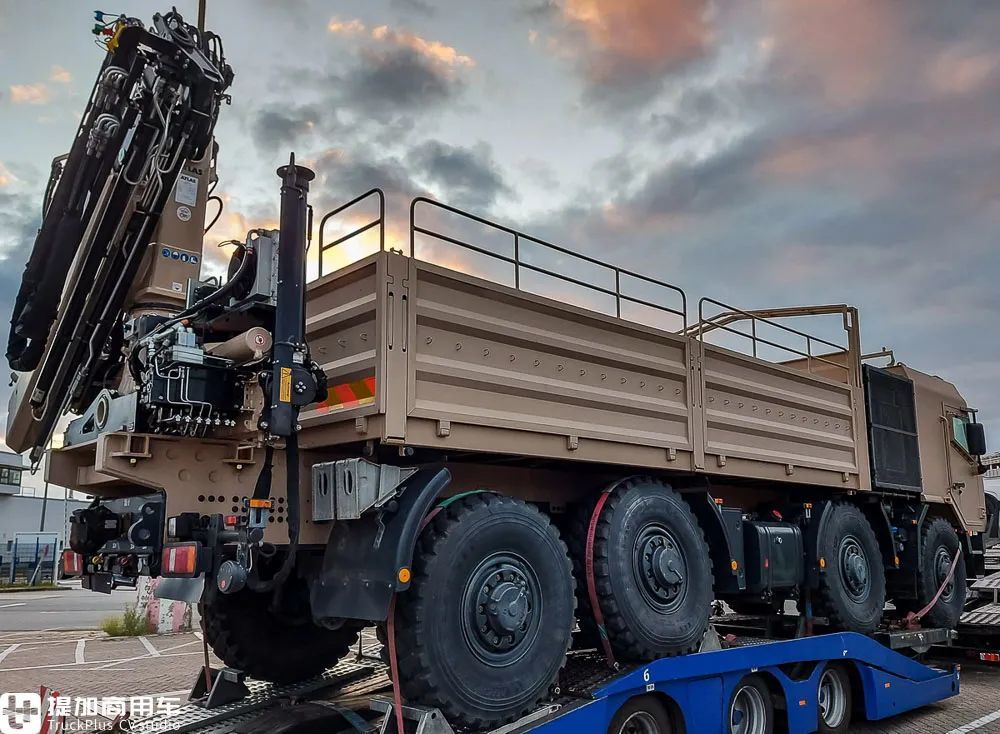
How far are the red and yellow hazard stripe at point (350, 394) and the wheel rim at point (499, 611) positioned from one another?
1.11 meters

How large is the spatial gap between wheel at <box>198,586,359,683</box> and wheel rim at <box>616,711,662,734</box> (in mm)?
1851

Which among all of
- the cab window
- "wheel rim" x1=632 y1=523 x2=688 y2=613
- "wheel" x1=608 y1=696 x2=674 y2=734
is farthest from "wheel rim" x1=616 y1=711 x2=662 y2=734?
the cab window

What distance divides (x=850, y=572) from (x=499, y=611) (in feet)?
15.1

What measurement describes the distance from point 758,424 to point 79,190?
5.47m

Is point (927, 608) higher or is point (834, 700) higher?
point (927, 608)

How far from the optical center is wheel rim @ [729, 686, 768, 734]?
20.2 feet

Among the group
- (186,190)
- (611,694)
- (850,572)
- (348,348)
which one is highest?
(186,190)

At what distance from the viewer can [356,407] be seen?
4.50 meters

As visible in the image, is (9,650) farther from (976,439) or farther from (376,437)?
(976,439)

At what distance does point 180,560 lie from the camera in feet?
13.7

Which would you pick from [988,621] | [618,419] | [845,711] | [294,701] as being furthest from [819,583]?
[294,701]

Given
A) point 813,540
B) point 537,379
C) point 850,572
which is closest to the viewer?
point 537,379

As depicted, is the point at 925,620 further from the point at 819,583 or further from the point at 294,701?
the point at 294,701

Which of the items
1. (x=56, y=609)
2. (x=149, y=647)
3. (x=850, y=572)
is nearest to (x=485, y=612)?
(x=850, y=572)
